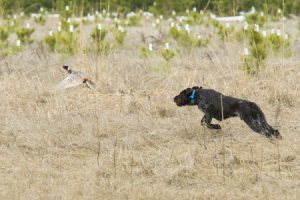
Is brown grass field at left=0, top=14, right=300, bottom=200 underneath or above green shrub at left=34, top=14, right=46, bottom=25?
above

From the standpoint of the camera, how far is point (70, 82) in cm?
759

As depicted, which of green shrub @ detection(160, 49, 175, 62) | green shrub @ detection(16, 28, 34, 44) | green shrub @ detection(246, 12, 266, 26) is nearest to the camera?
green shrub @ detection(160, 49, 175, 62)

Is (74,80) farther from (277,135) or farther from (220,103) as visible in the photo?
(277,135)

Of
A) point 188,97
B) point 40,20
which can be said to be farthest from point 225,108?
point 40,20

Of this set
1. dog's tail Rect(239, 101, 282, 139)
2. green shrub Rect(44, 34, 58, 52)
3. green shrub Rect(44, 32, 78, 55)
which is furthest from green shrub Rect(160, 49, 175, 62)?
dog's tail Rect(239, 101, 282, 139)

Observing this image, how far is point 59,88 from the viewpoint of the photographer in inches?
302

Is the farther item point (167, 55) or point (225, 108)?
point (167, 55)

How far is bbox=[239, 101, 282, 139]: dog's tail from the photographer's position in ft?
18.0

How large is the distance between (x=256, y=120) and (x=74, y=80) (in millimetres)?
2744

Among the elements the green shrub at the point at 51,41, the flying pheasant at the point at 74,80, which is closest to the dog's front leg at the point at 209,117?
the flying pheasant at the point at 74,80

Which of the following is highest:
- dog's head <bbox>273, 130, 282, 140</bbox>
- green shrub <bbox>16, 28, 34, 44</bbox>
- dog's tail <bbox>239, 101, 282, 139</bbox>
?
dog's tail <bbox>239, 101, 282, 139</bbox>

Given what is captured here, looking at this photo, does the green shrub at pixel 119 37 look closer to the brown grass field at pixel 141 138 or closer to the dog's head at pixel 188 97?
the brown grass field at pixel 141 138

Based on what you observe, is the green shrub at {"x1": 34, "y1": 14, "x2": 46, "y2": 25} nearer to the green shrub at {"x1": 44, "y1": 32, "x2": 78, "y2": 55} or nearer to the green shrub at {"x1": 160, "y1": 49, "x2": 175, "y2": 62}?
the green shrub at {"x1": 44, "y1": 32, "x2": 78, "y2": 55}

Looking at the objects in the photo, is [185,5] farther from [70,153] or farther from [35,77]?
[70,153]
